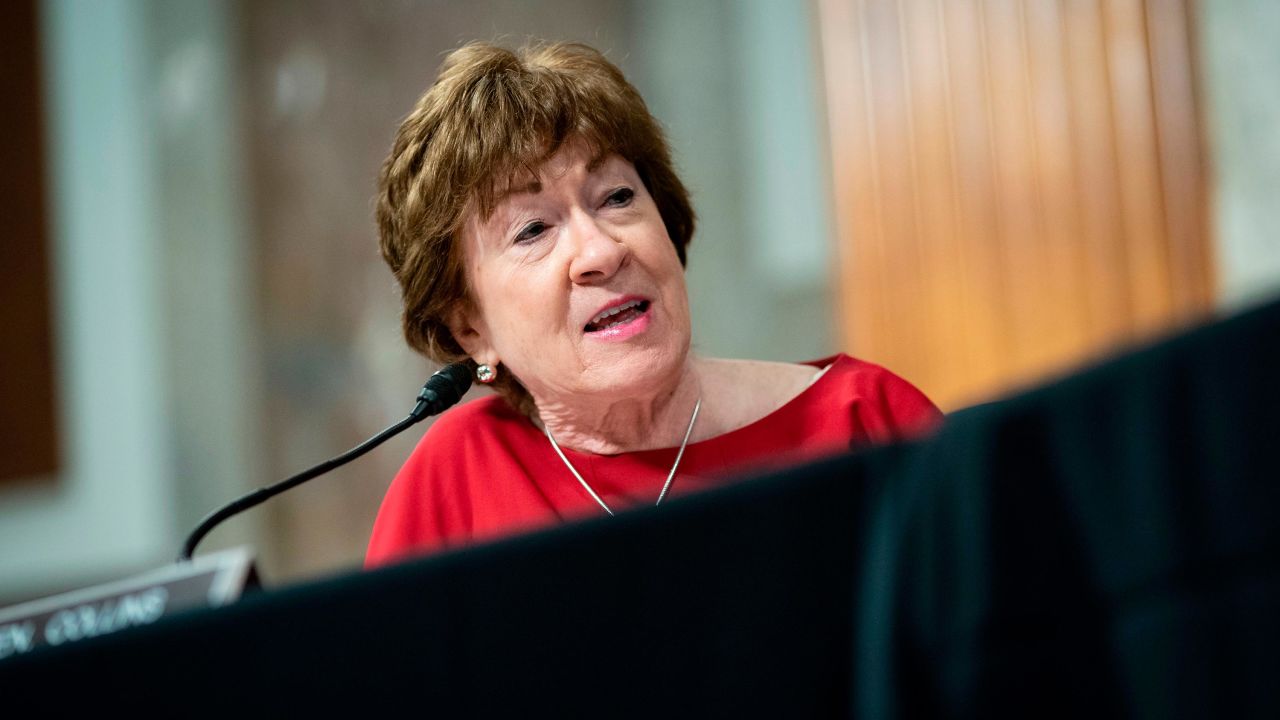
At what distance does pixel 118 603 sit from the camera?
4.16 ft

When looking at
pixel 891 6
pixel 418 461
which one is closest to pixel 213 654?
pixel 418 461

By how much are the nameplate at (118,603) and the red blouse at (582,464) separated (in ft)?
0.58

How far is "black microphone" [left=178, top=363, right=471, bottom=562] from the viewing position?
1.30 meters

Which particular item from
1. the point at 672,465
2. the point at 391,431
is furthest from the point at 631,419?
the point at 391,431

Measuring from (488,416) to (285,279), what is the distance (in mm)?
3512

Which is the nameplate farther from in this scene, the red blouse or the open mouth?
the open mouth

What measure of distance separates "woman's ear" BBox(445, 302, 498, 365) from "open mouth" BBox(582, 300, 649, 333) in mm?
179

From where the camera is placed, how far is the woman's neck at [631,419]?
4.74 ft

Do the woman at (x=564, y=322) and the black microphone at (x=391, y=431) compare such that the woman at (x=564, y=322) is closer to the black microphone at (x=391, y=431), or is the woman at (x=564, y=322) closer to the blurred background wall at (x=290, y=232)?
the black microphone at (x=391, y=431)

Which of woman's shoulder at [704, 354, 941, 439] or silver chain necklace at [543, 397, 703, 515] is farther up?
woman's shoulder at [704, 354, 941, 439]

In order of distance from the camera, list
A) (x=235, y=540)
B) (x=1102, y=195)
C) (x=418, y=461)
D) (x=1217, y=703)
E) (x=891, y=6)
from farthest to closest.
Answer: (x=235, y=540) < (x=891, y=6) < (x=1102, y=195) < (x=418, y=461) < (x=1217, y=703)

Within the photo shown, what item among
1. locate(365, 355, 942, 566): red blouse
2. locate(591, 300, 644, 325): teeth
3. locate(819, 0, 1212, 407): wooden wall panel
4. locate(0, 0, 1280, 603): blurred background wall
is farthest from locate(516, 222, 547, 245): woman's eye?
locate(0, 0, 1280, 603): blurred background wall

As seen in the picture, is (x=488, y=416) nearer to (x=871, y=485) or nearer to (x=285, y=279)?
(x=871, y=485)

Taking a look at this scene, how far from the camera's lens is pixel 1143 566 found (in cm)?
50
